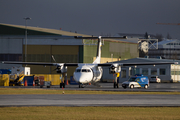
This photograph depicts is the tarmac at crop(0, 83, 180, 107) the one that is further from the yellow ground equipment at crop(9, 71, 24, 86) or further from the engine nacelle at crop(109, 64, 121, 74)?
the yellow ground equipment at crop(9, 71, 24, 86)

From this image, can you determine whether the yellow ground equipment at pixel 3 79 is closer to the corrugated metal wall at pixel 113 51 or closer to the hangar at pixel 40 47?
the hangar at pixel 40 47

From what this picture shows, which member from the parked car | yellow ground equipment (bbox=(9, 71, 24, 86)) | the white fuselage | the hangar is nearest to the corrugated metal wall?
the hangar

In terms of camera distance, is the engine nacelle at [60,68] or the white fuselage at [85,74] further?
the engine nacelle at [60,68]

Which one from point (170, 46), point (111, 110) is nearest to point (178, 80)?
point (111, 110)

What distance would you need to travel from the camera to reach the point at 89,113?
17.4 meters

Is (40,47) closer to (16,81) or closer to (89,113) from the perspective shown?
(16,81)

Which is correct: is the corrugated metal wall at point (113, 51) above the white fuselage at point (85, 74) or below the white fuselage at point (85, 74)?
above

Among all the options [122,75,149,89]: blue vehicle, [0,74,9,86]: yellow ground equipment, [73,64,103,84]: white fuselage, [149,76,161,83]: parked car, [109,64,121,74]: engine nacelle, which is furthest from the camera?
[149,76,161,83]: parked car

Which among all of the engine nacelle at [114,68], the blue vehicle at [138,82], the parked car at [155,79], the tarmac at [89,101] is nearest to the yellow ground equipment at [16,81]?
the engine nacelle at [114,68]

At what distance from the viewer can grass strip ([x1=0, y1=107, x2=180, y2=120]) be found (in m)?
15.7

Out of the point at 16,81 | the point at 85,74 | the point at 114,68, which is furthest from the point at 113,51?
the point at 85,74

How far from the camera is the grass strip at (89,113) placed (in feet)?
51.4

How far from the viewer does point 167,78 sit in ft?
245

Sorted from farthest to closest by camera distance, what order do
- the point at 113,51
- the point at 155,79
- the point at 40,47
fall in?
the point at 113,51, the point at 40,47, the point at 155,79
